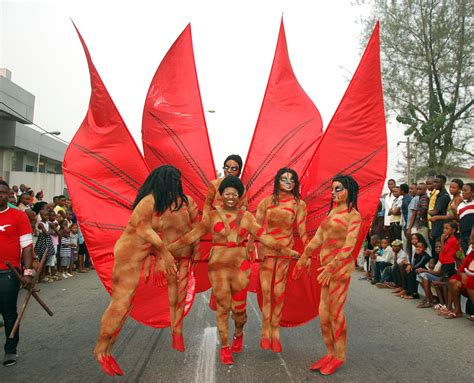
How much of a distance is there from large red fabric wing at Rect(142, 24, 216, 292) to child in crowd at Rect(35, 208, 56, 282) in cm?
530

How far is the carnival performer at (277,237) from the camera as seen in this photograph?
15.8 feet

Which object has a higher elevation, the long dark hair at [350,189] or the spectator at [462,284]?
the long dark hair at [350,189]

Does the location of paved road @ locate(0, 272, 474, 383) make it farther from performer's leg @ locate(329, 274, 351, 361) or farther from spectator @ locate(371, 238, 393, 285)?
spectator @ locate(371, 238, 393, 285)

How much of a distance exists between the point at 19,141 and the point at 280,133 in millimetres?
24278

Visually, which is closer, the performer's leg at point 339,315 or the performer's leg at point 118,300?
the performer's leg at point 118,300

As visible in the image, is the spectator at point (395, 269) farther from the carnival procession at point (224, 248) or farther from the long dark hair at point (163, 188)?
the long dark hair at point (163, 188)

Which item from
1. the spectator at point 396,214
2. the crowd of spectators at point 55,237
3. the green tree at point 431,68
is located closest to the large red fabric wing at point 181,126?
the crowd of spectators at point 55,237

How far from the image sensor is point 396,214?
430 inches

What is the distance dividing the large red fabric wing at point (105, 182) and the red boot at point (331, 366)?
1.61m

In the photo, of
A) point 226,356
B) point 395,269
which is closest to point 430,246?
point 395,269

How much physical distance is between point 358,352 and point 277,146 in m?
2.73

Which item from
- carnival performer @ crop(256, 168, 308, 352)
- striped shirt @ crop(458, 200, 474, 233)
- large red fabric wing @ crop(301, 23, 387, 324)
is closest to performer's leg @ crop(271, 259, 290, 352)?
carnival performer @ crop(256, 168, 308, 352)

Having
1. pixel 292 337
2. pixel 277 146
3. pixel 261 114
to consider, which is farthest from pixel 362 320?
pixel 261 114

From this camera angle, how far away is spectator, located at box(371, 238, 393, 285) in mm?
10117
